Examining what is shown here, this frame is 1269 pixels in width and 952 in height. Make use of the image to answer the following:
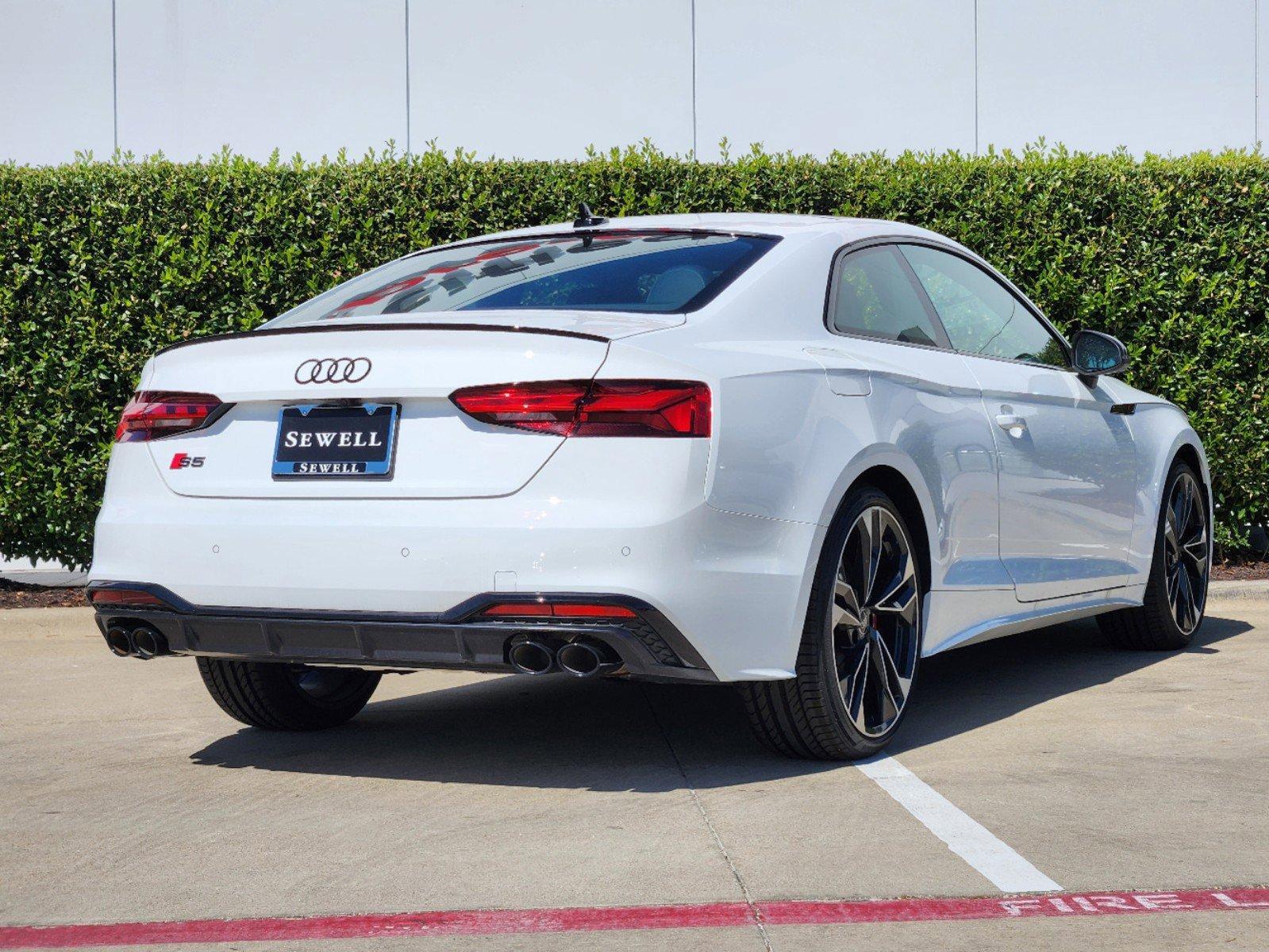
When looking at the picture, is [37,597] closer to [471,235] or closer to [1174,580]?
[471,235]

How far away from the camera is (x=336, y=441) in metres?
4.27

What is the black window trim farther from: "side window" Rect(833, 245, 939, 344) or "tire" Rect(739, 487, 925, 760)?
"tire" Rect(739, 487, 925, 760)

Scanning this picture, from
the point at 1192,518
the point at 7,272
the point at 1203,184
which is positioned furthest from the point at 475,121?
the point at 1192,518

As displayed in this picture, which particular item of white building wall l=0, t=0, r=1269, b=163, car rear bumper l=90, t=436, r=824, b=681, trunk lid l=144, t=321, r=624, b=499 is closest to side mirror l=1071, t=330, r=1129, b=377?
car rear bumper l=90, t=436, r=824, b=681

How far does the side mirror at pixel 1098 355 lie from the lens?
21.1 feet

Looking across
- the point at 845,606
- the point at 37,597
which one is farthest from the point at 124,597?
the point at 37,597

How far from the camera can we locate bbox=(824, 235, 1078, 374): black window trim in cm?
500

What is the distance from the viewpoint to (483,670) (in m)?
4.23

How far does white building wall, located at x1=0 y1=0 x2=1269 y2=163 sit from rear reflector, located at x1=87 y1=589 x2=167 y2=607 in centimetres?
775

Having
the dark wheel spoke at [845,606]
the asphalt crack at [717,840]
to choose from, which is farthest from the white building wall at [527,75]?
the dark wheel spoke at [845,606]

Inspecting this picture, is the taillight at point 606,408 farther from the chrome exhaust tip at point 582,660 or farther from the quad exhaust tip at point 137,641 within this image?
the quad exhaust tip at point 137,641

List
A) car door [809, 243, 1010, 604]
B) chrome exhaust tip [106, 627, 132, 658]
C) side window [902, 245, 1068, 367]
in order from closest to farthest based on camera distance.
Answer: chrome exhaust tip [106, 627, 132, 658]
car door [809, 243, 1010, 604]
side window [902, 245, 1068, 367]

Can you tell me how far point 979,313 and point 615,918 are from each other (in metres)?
3.32

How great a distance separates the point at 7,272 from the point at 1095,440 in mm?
6090
